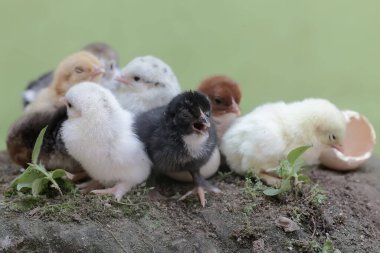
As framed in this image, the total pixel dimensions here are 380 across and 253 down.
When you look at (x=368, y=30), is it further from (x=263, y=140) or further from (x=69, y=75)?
(x=69, y=75)

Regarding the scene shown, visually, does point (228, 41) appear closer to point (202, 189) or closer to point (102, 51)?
point (102, 51)

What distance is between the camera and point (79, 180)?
7.32ft

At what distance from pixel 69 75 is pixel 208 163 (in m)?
0.78

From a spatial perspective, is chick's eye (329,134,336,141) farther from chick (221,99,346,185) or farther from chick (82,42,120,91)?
chick (82,42,120,91)

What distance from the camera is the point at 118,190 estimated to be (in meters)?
2.04

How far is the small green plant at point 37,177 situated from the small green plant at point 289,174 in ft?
2.57

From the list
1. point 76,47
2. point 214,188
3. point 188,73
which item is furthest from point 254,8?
point 214,188

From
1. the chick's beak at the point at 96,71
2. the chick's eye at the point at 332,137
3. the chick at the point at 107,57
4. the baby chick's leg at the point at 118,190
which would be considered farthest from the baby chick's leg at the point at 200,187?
the chick at the point at 107,57

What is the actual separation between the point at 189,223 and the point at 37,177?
588mm

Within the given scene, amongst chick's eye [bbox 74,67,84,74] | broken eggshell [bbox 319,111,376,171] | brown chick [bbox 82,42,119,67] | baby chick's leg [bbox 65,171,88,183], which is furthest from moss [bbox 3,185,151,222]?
brown chick [bbox 82,42,119,67]

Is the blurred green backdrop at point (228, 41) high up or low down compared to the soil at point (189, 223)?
up

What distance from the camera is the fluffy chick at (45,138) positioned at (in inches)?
87.1

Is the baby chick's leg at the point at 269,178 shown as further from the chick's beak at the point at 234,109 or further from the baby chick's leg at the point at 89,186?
the baby chick's leg at the point at 89,186

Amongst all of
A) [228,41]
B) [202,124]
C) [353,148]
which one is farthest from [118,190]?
[228,41]
